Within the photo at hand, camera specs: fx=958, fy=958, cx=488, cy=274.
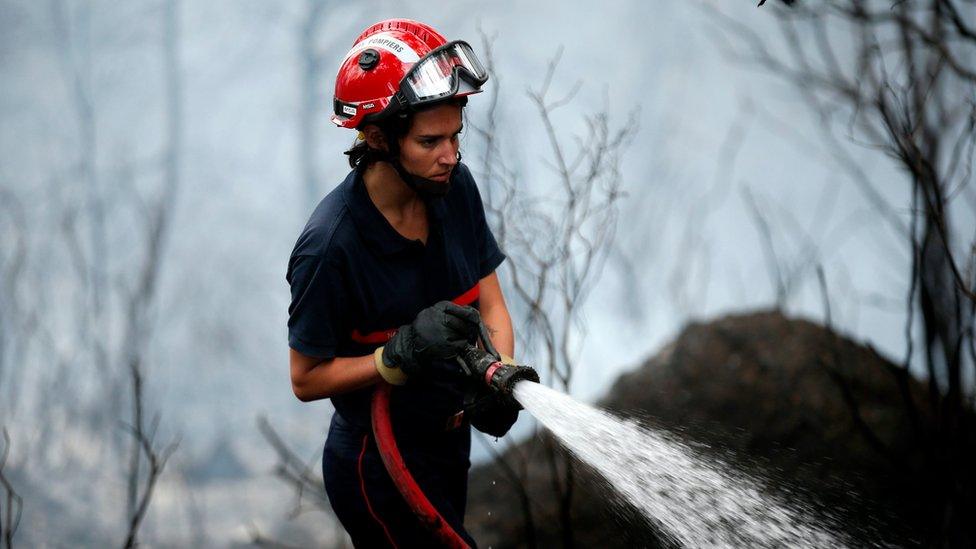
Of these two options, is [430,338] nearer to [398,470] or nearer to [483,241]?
[398,470]

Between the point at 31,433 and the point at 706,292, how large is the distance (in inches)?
187

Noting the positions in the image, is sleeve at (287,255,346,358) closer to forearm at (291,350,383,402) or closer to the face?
forearm at (291,350,383,402)

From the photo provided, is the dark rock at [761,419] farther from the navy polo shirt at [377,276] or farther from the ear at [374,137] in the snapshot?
the ear at [374,137]

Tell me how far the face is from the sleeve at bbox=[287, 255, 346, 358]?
0.34 meters

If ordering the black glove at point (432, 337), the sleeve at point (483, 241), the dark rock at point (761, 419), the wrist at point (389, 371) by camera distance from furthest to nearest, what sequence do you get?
the dark rock at point (761, 419) → the sleeve at point (483, 241) → the wrist at point (389, 371) → the black glove at point (432, 337)

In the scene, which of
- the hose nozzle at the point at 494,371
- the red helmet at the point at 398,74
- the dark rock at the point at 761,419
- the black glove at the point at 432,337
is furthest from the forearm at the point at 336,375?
the dark rock at the point at 761,419

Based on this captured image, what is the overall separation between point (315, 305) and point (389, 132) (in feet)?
1.60

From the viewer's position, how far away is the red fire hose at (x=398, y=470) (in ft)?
8.38

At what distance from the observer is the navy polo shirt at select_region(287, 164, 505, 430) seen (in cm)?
246

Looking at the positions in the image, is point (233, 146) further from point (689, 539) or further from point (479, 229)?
point (689, 539)

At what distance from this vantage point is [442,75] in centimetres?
242

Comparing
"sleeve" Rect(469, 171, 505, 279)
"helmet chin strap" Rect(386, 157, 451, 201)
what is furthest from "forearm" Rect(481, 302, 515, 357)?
"helmet chin strap" Rect(386, 157, 451, 201)

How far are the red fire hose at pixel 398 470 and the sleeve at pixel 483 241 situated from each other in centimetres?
52

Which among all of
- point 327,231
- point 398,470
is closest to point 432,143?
point 327,231
